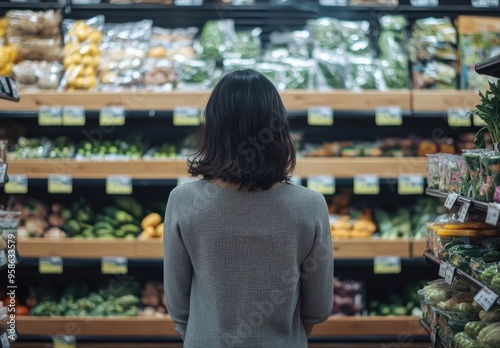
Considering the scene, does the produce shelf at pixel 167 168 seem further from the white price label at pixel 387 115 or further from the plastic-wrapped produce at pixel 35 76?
the plastic-wrapped produce at pixel 35 76

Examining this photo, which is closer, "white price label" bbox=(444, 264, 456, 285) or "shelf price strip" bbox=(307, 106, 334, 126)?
"white price label" bbox=(444, 264, 456, 285)

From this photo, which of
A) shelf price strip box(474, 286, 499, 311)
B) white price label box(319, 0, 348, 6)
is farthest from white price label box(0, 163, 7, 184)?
white price label box(319, 0, 348, 6)

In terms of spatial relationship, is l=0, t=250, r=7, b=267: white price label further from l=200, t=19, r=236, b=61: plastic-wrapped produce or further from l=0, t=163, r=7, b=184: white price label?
l=200, t=19, r=236, b=61: plastic-wrapped produce

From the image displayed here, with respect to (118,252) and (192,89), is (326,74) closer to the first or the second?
(192,89)

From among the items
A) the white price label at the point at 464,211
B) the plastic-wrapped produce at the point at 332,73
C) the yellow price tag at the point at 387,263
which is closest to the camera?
the white price label at the point at 464,211

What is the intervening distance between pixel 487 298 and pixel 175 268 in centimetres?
95

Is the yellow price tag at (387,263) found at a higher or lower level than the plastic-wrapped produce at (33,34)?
lower

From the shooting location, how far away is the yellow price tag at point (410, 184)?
12.9 ft

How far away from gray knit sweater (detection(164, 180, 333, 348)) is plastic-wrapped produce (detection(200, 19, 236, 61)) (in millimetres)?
2624

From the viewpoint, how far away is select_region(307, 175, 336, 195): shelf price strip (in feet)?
12.9

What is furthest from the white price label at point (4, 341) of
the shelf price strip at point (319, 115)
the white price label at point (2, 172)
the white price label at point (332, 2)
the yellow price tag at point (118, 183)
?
the white price label at point (332, 2)

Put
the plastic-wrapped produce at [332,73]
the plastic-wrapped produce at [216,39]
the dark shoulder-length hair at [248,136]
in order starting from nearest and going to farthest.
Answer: the dark shoulder-length hair at [248,136], the plastic-wrapped produce at [332,73], the plastic-wrapped produce at [216,39]

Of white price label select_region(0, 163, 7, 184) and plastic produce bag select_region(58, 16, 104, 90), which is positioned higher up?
plastic produce bag select_region(58, 16, 104, 90)

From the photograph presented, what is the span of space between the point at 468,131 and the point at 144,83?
2.21 metres
